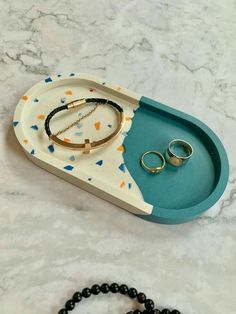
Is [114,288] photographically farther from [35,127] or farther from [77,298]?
[35,127]

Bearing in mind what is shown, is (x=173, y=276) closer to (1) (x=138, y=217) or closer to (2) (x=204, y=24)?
(1) (x=138, y=217)

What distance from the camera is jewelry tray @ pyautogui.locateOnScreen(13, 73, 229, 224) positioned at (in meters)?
0.59

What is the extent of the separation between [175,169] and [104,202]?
12cm

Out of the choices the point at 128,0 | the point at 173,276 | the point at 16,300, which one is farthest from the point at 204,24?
the point at 16,300

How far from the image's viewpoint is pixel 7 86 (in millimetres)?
716

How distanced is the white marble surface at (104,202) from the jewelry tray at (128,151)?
30 millimetres

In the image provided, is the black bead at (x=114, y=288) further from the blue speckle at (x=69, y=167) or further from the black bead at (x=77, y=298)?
the blue speckle at (x=69, y=167)

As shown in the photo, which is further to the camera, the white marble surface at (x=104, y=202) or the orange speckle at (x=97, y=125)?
the orange speckle at (x=97, y=125)

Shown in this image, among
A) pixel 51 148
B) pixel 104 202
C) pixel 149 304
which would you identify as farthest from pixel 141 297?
pixel 51 148

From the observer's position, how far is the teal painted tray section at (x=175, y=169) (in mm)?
591

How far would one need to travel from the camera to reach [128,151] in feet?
2.09

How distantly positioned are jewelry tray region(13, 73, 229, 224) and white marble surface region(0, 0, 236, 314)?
3cm

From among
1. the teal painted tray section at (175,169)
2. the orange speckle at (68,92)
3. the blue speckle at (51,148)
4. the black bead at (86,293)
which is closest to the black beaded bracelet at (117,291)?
the black bead at (86,293)

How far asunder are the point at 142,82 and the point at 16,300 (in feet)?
1.40
